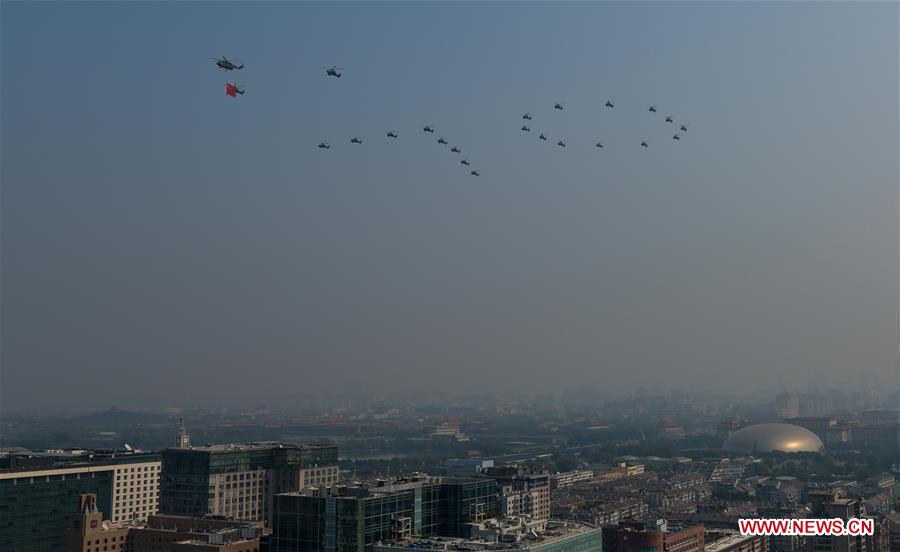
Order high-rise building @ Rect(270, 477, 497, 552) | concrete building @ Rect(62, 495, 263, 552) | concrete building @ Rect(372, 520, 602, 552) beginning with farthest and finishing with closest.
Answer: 1. concrete building @ Rect(62, 495, 263, 552)
2. high-rise building @ Rect(270, 477, 497, 552)
3. concrete building @ Rect(372, 520, 602, 552)

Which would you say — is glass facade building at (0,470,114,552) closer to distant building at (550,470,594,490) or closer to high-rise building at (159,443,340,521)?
high-rise building at (159,443,340,521)

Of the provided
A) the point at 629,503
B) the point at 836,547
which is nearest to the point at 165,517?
the point at 836,547

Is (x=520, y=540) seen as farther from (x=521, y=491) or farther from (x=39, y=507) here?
(x=39, y=507)

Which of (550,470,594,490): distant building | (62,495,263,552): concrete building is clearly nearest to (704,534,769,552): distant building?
(62,495,263,552): concrete building

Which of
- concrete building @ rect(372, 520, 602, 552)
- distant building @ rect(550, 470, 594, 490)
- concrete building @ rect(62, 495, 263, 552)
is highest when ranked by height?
concrete building @ rect(372, 520, 602, 552)

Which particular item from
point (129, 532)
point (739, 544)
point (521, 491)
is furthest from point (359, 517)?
point (739, 544)

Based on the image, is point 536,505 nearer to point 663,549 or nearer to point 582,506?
point 663,549
